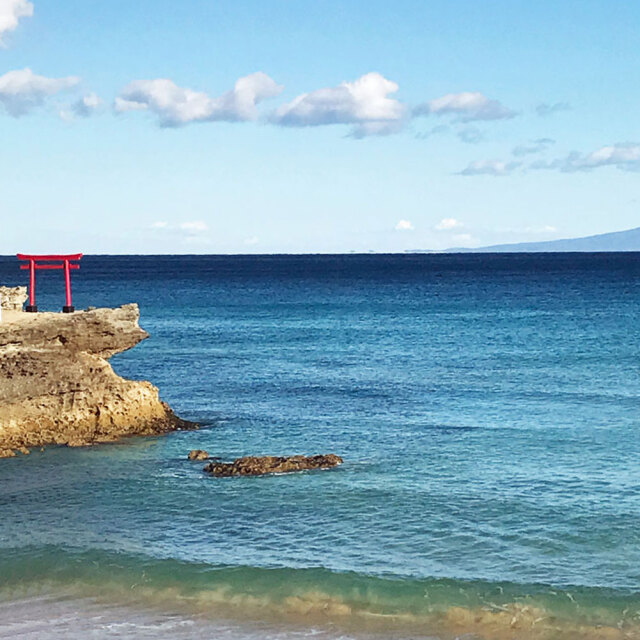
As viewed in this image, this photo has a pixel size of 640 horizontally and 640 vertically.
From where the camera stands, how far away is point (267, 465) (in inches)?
1280

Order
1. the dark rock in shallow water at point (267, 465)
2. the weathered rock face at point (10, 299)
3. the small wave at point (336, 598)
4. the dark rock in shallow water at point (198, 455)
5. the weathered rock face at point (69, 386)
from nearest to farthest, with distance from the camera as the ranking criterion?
the small wave at point (336, 598), the dark rock in shallow water at point (267, 465), the dark rock in shallow water at point (198, 455), the weathered rock face at point (69, 386), the weathered rock face at point (10, 299)

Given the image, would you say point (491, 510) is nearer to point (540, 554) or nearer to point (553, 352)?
point (540, 554)

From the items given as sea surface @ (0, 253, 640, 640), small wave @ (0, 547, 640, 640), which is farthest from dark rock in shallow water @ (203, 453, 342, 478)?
small wave @ (0, 547, 640, 640)

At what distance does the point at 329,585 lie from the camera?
75.7 ft

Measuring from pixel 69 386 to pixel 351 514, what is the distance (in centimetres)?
1386

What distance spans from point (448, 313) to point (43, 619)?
77.9 metres

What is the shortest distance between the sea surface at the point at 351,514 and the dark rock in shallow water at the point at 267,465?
0.54 metres

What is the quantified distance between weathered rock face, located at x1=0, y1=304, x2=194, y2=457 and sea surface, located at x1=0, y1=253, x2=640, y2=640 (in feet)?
4.42

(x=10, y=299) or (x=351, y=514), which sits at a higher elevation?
(x=10, y=299)

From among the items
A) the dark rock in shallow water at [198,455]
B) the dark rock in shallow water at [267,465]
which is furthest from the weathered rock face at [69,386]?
the dark rock in shallow water at [267,465]

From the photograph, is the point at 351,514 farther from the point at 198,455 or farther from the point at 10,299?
the point at 10,299

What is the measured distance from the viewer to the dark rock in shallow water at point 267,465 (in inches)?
1267

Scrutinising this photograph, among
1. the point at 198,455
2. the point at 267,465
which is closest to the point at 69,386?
the point at 198,455

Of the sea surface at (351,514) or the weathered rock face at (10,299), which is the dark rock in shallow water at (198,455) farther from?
the weathered rock face at (10,299)
